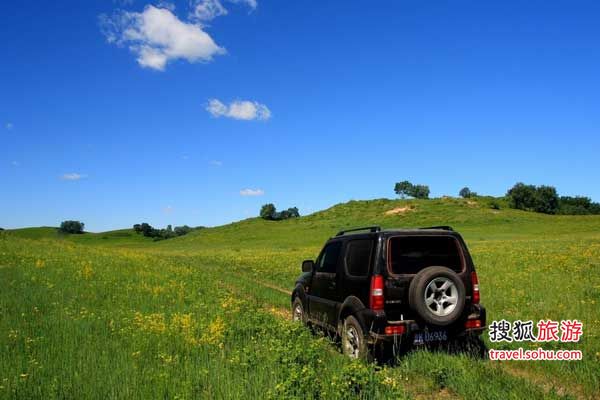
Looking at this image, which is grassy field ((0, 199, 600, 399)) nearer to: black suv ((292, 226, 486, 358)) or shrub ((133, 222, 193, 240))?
black suv ((292, 226, 486, 358))

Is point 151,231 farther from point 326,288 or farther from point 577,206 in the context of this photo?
point 326,288

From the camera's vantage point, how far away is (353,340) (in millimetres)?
7047

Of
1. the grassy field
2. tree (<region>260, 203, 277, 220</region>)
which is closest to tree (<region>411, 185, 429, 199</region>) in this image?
tree (<region>260, 203, 277, 220</region>)

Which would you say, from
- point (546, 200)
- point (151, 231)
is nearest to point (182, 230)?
point (151, 231)

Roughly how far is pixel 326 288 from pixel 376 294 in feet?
6.35

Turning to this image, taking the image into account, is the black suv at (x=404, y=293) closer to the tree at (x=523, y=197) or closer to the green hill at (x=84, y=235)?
the tree at (x=523, y=197)

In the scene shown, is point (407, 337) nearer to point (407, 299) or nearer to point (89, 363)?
point (407, 299)

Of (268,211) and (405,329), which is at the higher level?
(268,211)

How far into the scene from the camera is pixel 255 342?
736 centimetres

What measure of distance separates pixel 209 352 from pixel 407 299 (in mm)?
3087

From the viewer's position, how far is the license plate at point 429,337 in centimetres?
655

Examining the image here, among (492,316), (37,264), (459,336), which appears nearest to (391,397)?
(459,336)

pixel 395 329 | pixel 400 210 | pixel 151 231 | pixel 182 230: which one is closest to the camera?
pixel 395 329

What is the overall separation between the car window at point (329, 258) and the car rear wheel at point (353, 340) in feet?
4.35
